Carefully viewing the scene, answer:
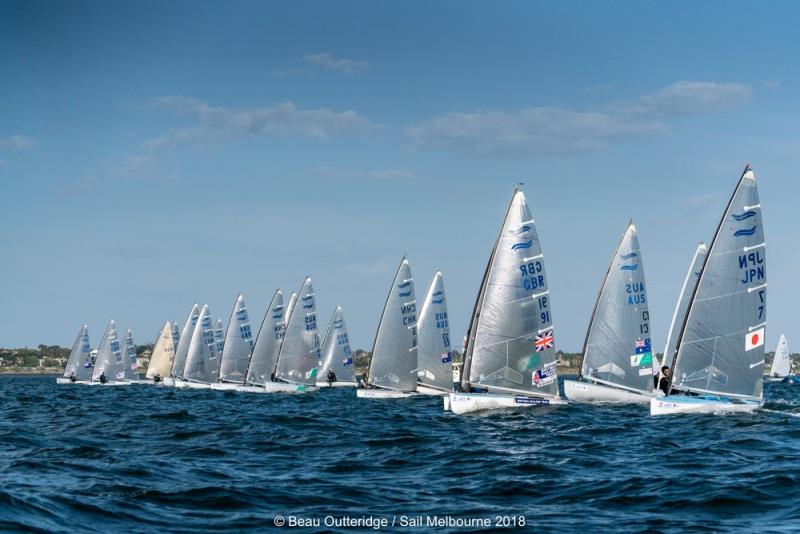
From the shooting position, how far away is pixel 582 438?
29.4 metres

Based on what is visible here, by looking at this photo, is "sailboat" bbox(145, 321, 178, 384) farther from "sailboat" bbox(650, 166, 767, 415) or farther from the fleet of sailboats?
"sailboat" bbox(650, 166, 767, 415)

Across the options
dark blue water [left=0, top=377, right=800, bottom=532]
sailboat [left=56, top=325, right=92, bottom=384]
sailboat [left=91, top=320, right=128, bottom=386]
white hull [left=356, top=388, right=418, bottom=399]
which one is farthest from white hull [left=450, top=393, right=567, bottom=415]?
sailboat [left=56, top=325, right=92, bottom=384]

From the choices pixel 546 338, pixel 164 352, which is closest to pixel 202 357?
pixel 164 352

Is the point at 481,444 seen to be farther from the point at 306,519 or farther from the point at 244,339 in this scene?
the point at 244,339

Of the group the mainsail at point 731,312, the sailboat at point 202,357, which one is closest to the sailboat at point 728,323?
the mainsail at point 731,312

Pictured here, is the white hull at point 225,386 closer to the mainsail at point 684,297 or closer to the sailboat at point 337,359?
the sailboat at point 337,359

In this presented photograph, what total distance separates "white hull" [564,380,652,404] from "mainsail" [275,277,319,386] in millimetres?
31727

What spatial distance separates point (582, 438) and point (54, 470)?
15.5 meters

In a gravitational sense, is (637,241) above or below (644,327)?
above

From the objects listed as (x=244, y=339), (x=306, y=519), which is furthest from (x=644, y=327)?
(x=244, y=339)

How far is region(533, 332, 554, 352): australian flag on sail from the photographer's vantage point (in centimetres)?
4109

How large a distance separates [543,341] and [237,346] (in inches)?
1910

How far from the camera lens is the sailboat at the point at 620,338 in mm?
49469

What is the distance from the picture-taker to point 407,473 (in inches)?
847
